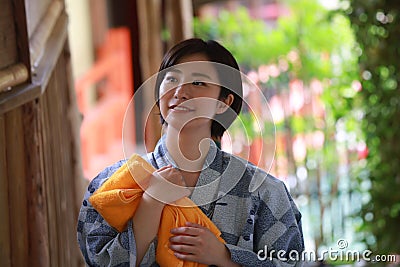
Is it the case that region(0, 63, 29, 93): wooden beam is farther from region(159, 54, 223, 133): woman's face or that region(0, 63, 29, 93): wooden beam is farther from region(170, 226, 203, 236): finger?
region(170, 226, 203, 236): finger

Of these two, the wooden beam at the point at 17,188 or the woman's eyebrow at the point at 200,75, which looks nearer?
the woman's eyebrow at the point at 200,75

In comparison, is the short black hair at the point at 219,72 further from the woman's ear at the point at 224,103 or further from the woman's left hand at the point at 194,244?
the woman's left hand at the point at 194,244

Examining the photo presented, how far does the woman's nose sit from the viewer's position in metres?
1.24

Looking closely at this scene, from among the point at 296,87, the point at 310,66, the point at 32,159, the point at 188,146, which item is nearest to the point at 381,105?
the point at 310,66

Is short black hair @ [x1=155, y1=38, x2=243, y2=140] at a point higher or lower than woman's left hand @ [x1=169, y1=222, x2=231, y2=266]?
higher

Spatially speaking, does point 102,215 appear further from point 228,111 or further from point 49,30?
point 49,30

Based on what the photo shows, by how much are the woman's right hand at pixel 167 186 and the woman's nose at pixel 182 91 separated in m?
0.12

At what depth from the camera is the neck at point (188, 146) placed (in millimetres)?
1258

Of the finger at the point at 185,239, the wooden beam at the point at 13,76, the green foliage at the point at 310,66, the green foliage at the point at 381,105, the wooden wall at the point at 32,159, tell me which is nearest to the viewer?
the finger at the point at 185,239

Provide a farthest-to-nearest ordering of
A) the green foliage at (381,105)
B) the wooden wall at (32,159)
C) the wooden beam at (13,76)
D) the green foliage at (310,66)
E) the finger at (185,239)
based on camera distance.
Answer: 1. the green foliage at (310,66)
2. the green foliage at (381,105)
3. the wooden wall at (32,159)
4. the wooden beam at (13,76)
5. the finger at (185,239)

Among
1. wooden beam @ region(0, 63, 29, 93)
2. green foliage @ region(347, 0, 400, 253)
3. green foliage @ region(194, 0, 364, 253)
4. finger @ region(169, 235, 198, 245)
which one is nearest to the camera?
finger @ region(169, 235, 198, 245)

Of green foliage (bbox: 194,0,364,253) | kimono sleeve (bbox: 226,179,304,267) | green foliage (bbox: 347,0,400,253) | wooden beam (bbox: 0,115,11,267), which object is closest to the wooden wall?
wooden beam (bbox: 0,115,11,267)

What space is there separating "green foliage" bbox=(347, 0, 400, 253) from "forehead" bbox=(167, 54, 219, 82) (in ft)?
5.89

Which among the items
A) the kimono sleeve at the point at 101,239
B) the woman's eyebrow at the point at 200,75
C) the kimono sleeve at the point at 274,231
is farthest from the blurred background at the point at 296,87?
the kimono sleeve at the point at 274,231
